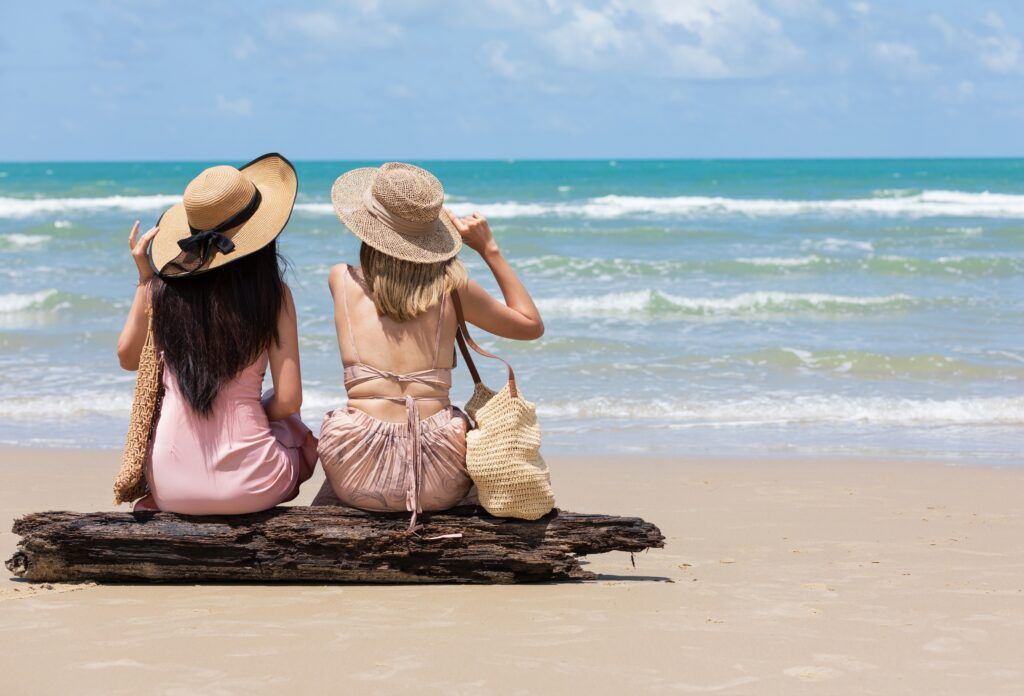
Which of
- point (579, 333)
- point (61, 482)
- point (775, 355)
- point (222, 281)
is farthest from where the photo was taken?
point (579, 333)

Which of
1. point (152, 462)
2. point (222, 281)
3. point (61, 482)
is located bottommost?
point (61, 482)

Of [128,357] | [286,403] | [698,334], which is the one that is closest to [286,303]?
[286,403]

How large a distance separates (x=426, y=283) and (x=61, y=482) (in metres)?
2.97

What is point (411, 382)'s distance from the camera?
3920 millimetres

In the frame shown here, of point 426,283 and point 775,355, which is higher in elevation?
point 426,283

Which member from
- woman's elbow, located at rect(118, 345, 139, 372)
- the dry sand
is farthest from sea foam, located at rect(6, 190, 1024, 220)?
woman's elbow, located at rect(118, 345, 139, 372)

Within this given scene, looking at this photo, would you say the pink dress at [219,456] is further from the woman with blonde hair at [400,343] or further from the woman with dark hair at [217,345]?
the woman with blonde hair at [400,343]

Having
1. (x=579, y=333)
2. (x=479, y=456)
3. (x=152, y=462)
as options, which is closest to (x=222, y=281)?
(x=152, y=462)

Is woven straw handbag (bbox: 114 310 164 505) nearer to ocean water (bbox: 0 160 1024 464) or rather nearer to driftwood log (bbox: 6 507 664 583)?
driftwood log (bbox: 6 507 664 583)

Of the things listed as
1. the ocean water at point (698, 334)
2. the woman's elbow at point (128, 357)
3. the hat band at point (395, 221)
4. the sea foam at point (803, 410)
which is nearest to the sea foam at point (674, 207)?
the ocean water at point (698, 334)

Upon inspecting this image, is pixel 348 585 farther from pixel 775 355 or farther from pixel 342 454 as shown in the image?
pixel 775 355

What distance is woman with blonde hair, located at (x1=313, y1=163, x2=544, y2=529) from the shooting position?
12.6 ft

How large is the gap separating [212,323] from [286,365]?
27cm

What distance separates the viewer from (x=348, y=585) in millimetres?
3965
